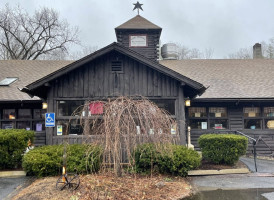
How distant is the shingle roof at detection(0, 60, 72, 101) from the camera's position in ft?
35.7

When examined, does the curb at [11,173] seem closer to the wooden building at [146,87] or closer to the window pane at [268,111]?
the wooden building at [146,87]

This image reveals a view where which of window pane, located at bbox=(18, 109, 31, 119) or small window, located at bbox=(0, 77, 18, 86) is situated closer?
window pane, located at bbox=(18, 109, 31, 119)

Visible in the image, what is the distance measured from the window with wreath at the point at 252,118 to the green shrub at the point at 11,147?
9792mm

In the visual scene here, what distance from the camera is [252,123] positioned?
11.2 m

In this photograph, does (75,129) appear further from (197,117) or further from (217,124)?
(217,124)

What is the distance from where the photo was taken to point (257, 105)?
11.2 m

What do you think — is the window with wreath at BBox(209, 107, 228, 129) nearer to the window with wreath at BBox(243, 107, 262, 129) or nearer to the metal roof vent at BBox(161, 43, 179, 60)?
the window with wreath at BBox(243, 107, 262, 129)

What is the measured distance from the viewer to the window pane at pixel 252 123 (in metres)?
11.2

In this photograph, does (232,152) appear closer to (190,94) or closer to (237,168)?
(237,168)

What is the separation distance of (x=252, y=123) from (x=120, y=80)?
23.4 ft

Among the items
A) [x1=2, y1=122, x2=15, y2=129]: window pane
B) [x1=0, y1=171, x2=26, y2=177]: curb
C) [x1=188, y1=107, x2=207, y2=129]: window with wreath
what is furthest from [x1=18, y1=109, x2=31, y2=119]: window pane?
[x1=188, y1=107, x2=207, y2=129]: window with wreath

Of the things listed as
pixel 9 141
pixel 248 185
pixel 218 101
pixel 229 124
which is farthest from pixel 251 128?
pixel 9 141

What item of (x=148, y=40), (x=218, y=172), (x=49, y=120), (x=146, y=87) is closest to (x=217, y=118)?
(x=218, y=172)

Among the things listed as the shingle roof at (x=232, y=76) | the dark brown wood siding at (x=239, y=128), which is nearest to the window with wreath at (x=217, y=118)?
the dark brown wood siding at (x=239, y=128)
